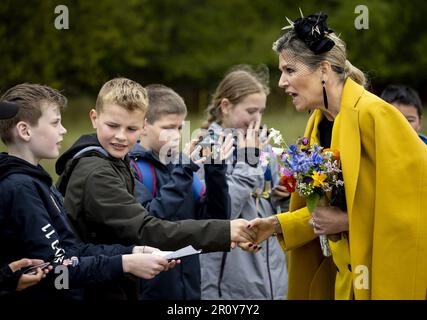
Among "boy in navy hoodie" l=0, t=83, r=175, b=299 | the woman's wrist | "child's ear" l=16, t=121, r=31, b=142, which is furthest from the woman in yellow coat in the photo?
"child's ear" l=16, t=121, r=31, b=142

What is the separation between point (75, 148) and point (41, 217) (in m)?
0.91

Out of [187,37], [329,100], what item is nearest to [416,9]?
[187,37]

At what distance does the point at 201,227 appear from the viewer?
15.3ft

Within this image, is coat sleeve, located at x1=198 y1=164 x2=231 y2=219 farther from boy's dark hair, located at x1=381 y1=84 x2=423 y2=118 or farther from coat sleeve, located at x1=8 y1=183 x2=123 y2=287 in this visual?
boy's dark hair, located at x1=381 y1=84 x2=423 y2=118

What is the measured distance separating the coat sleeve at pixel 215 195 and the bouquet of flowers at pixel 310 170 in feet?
2.56

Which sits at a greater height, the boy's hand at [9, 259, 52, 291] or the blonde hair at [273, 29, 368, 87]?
the blonde hair at [273, 29, 368, 87]

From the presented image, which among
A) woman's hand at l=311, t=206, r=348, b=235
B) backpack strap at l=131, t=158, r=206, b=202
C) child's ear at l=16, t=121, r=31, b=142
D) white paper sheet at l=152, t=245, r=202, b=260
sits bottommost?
white paper sheet at l=152, t=245, r=202, b=260

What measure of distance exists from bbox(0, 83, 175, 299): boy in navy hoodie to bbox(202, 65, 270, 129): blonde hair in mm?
2277

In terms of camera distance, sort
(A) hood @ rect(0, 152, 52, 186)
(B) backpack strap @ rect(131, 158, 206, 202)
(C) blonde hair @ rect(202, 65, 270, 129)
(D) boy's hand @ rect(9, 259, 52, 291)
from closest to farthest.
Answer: (D) boy's hand @ rect(9, 259, 52, 291), (A) hood @ rect(0, 152, 52, 186), (B) backpack strap @ rect(131, 158, 206, 202), (C) blonde hair @ rect(202, 65, 270, 129)

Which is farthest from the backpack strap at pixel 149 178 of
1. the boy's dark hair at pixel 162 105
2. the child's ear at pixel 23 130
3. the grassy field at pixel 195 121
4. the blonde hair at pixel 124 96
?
the grassy field at pixel 195 121

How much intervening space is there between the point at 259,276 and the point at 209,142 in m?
1.19

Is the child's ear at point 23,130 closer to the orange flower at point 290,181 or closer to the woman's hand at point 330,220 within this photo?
the orange flower at point 290,181

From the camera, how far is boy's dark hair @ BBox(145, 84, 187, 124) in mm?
5844
